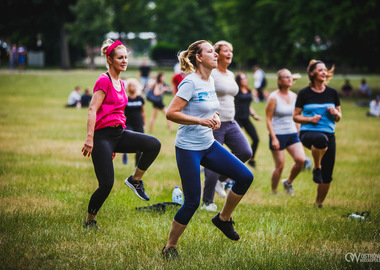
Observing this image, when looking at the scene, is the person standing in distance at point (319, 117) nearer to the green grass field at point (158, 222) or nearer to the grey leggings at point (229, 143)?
the green grass field at point (158, 222)

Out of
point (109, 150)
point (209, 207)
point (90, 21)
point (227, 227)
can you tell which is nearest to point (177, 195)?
point (209, 207)

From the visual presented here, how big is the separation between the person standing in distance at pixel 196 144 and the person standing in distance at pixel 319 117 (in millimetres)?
2406

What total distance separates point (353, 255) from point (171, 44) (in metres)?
75.2

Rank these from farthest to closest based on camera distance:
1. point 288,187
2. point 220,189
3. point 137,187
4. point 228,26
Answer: point 228,26, point 288,187, point 220,189, point 137,187

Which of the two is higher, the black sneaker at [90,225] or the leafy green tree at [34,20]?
the leafy green tree at [34,20]

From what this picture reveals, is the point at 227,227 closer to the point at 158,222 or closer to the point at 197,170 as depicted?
the point at 197,170

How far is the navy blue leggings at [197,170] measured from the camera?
4648 millimetres

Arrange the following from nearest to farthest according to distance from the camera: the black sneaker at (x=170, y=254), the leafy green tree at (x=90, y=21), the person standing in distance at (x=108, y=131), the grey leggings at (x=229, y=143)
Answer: the black sneaker at (x=170, y=254) → the person standing in distance at (x=108, y=131) → the grey leggings at (x=229, y=143) → the leafy green tree at (x=90, y=21)

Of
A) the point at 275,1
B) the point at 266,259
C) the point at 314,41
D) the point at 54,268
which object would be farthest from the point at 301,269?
the point at 275,1

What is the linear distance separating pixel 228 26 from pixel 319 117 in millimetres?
44825

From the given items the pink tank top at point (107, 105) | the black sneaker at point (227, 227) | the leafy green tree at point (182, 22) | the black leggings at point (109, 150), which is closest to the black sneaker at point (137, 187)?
the black leggings at point (109, 150)

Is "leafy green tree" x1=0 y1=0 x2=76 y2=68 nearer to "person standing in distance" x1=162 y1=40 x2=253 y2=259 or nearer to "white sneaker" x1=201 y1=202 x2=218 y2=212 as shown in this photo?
"white sneaker" x1=201 y1=202 x2=218 y2=212

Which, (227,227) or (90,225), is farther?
(90,225)

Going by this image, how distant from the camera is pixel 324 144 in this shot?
670 centimetres
